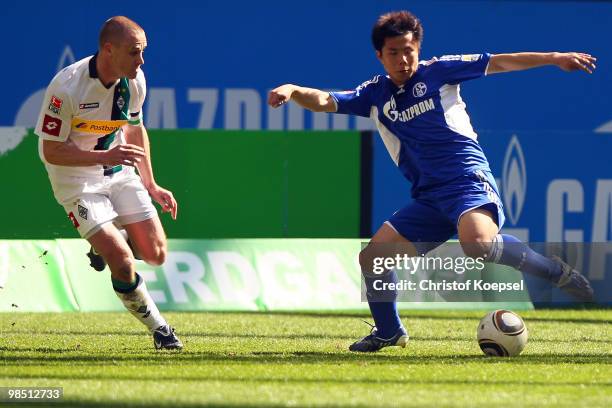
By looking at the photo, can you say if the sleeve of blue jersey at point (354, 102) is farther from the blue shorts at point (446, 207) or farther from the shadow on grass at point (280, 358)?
the shadow on grass at point (280, 358)

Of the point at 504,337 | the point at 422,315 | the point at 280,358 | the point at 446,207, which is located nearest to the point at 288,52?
the point at 422,315

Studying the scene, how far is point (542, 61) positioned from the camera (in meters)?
8.26

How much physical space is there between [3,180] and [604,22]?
8941 millimetres

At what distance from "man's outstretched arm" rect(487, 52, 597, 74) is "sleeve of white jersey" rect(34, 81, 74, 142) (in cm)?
280

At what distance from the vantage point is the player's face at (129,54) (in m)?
8.30

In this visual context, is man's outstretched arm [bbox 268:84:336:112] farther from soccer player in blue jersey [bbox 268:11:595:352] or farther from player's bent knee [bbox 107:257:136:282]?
player's bent knee [bbox 107:257:136:282]

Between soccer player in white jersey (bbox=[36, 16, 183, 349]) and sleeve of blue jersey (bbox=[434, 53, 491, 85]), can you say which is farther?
sleeve of blue jersey (bbox=[434, 53, 491, 85])

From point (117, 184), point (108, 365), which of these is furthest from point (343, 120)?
point (108, 365)

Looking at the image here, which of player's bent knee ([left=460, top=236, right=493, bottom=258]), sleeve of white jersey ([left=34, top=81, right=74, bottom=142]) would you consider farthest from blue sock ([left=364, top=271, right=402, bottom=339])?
sleeve of white jersey ([left=34, top=81, right=74, bottom=142])

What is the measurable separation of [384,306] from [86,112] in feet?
7.94

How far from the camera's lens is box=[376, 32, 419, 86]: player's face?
852 cm

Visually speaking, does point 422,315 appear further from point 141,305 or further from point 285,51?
point 285,51

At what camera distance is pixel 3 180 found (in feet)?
44.9

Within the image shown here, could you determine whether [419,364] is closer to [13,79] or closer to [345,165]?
[345,165]
